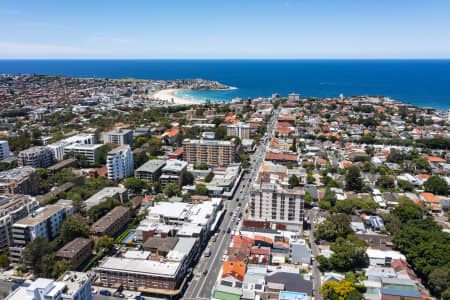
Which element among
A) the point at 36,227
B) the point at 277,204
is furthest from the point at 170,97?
the point at 36,227

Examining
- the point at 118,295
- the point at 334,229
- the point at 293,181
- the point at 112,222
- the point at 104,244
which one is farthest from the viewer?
the point at 293,181

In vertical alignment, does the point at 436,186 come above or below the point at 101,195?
below

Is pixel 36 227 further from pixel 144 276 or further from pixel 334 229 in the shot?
pixel 334 229

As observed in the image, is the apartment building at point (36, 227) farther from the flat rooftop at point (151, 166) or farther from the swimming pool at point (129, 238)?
the flat rooftop at point (151, 166)

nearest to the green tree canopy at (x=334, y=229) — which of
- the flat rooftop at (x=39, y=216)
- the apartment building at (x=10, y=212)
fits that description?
the flat rooftop at (x=39, y=216)

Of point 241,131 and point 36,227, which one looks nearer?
point 36,227

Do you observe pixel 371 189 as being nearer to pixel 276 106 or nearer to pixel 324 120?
pixel 324 120

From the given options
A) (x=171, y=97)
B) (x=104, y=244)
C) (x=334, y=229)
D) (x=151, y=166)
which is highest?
(x=171, y=97)
